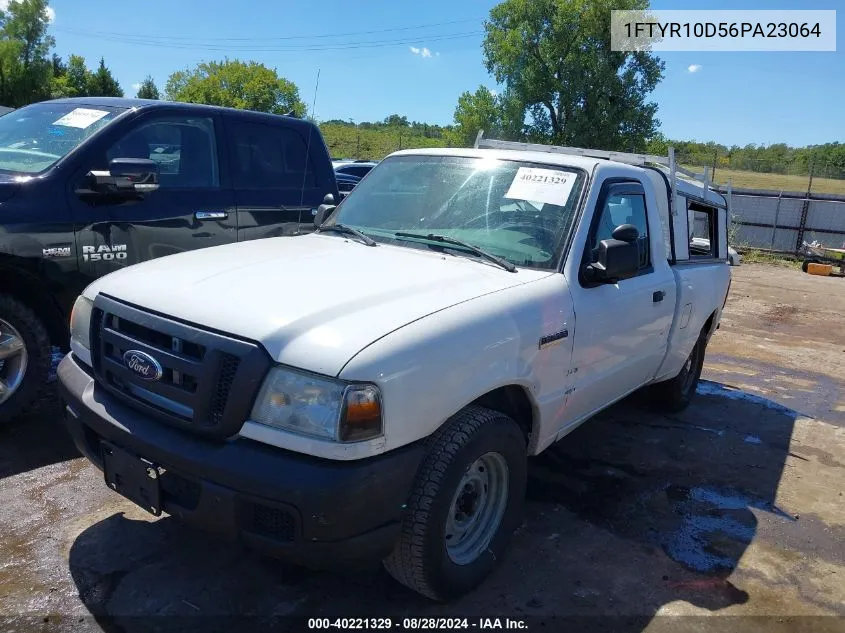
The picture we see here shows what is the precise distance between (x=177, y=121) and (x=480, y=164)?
2394 millimetres

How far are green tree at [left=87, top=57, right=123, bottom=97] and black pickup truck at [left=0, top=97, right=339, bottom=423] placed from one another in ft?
190

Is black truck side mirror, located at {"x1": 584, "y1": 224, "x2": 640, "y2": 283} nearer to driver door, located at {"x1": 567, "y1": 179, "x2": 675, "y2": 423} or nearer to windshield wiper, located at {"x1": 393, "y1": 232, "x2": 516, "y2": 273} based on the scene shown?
driver door, located at {"x1": 567, "y1": 179, "x2": 675, "y2": 423}

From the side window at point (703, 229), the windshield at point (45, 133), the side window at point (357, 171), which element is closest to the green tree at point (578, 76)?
the side window at point (357, 171)

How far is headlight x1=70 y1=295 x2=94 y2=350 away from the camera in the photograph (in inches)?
117

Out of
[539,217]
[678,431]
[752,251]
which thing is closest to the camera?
[539,217]

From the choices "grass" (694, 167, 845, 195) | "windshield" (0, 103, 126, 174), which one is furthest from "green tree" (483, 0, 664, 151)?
"windshield" (0, 103, 126, 174)

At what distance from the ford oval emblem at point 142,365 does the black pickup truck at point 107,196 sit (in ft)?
6.08

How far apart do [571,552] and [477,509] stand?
670 mm

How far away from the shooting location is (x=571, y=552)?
130 inches

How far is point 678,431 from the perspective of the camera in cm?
516

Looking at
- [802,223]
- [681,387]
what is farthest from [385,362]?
[802,223]

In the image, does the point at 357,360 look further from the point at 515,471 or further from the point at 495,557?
the point at 495,557

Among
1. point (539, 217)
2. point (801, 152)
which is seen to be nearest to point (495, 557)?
point (539, 217)

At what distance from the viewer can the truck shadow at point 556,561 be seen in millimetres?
2762
